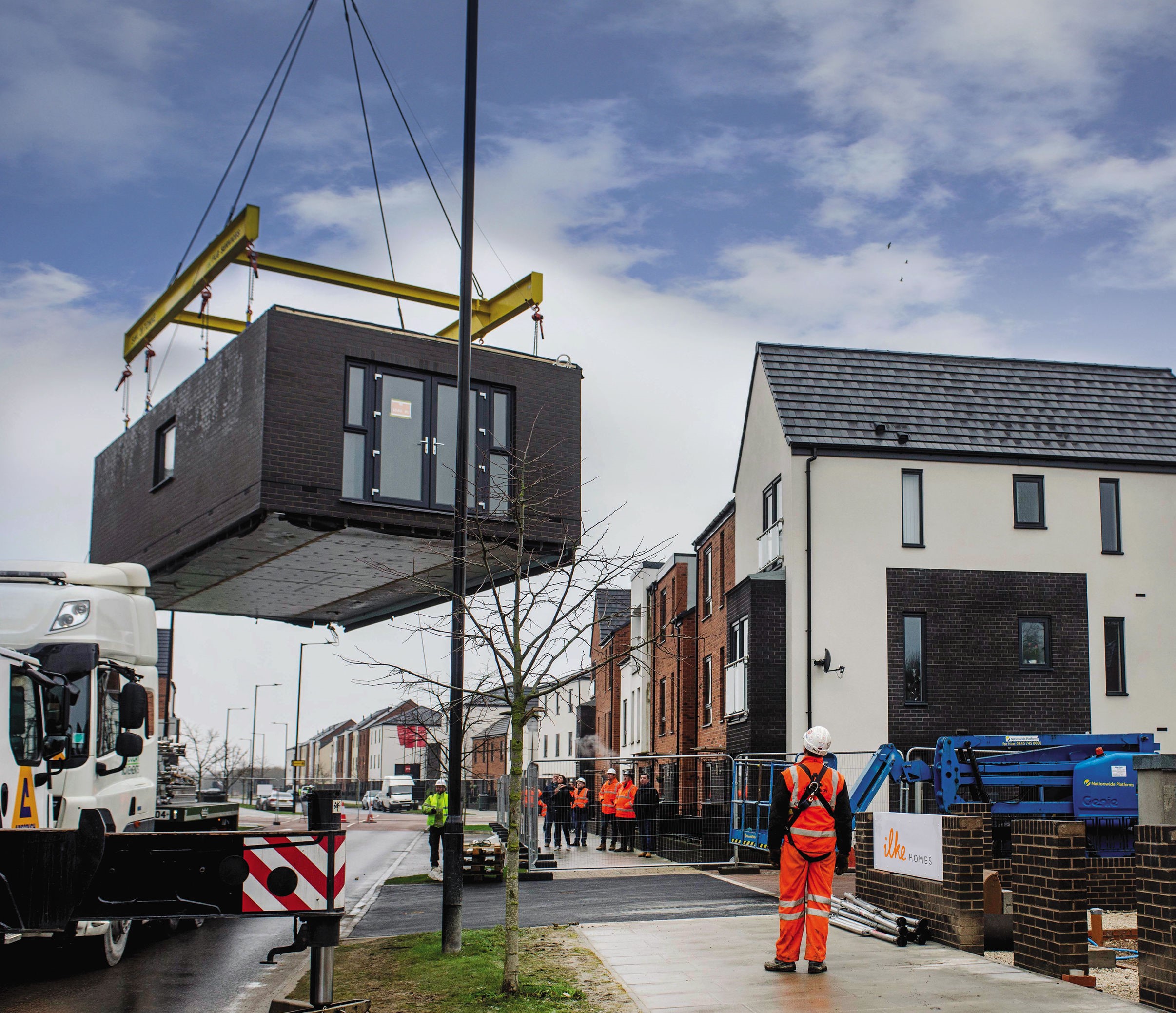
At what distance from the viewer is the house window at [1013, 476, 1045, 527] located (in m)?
26.4

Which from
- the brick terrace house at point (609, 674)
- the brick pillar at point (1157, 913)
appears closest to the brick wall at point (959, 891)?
the brick pillar at point (1157, 913)

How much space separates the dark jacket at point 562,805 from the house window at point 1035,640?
964 cm

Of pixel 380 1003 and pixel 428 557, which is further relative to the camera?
pixel 428 557

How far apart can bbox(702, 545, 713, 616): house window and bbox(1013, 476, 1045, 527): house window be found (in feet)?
28.8

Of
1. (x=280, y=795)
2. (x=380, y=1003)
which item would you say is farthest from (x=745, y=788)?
(x=280, y=795)

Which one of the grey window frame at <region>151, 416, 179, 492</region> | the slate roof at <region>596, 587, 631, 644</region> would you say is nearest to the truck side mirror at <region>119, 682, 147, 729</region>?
the grey window frame at <region>151, 416, 179, 492</region>

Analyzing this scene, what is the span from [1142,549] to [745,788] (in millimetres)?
11458

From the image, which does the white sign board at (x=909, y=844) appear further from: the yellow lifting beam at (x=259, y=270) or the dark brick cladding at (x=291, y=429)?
the yellow lifting beam at (x=259, y=270)

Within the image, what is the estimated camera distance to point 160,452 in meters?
22.6

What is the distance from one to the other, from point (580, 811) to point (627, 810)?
7.99 feet

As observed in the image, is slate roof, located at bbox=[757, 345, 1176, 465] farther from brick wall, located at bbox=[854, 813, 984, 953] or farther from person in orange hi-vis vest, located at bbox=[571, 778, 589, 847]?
brick wall, located at bbox=[854, 813, 984, 953]

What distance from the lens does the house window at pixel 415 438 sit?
1948 centimetres

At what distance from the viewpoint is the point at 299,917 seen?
7.48 m

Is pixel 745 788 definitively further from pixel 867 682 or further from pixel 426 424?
pixel 426 424
